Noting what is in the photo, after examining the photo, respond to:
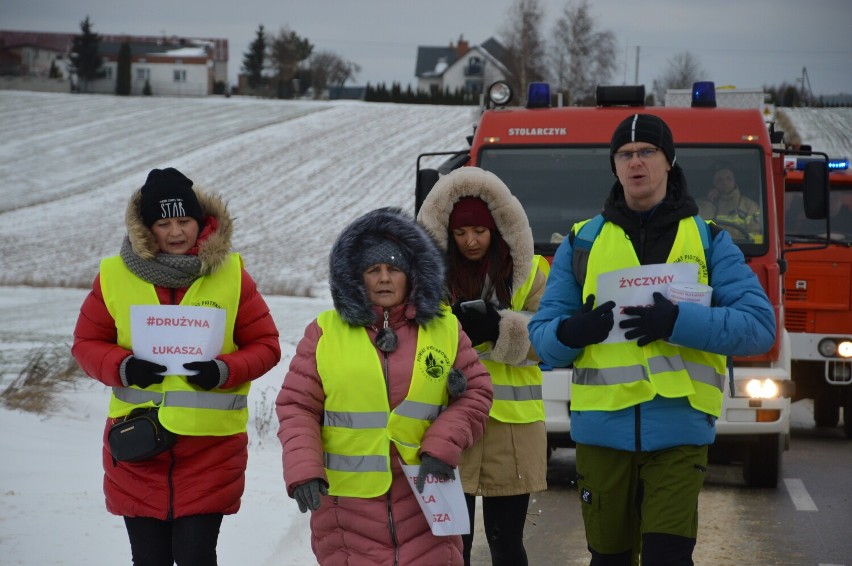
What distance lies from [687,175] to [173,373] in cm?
529

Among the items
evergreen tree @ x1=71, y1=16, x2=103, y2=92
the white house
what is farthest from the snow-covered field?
the white house

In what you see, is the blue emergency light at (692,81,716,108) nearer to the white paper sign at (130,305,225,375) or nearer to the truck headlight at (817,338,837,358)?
the truck headlight at (817,338,837,358)

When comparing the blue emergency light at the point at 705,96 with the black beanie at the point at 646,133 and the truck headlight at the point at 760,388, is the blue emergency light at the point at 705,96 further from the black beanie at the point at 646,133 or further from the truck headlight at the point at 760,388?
the black beanie at the point at 646,133

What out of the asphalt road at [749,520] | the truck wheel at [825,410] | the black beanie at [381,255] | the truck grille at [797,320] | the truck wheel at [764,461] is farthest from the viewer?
the truck wheel at [825,410]

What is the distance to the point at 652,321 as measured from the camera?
4055mm

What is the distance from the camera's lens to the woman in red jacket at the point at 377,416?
390 cm

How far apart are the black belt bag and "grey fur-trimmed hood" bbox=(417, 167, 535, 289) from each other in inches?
57.2

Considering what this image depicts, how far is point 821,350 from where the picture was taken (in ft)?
37.5

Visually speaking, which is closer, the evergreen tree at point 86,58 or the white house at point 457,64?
the evergreen tree at point 86,58

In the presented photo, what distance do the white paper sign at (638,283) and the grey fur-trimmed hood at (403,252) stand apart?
0.61 m

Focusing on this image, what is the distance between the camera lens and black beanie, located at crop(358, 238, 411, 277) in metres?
4.11

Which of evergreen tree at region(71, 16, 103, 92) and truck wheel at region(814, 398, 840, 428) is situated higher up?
evergreen tree at region(71, 16, 103, 92)

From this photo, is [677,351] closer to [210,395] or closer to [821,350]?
[210,395]

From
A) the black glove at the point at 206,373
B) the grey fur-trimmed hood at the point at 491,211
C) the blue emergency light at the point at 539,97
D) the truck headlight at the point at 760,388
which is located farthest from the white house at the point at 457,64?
the black glove at the point at 206,373
